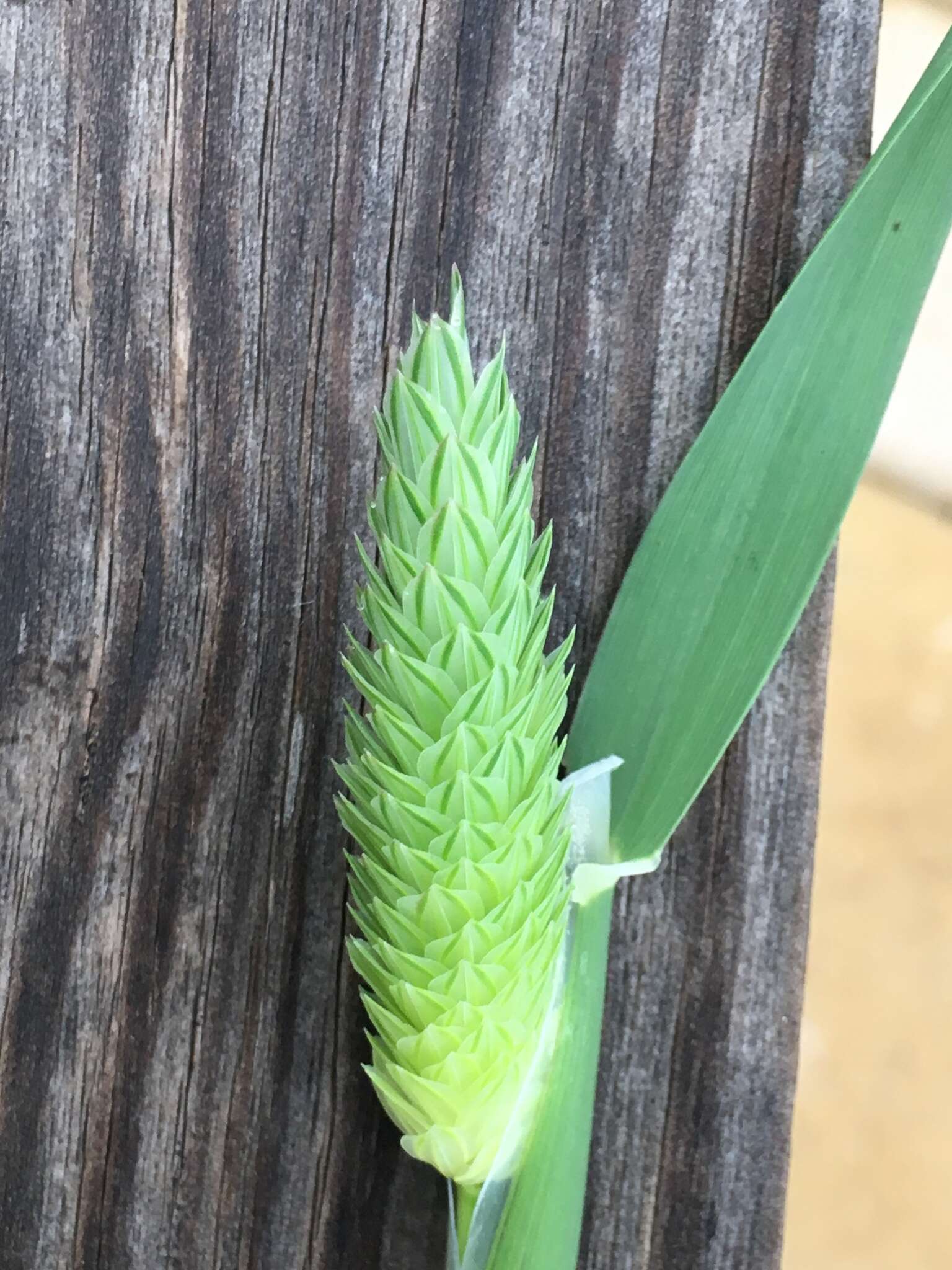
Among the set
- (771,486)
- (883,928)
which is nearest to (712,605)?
(771,486)

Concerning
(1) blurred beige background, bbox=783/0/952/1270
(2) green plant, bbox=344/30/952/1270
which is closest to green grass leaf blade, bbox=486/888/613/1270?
(2) green plant, bbox=344/30/952/1270

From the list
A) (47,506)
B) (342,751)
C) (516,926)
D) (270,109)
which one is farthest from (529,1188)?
(270,109)

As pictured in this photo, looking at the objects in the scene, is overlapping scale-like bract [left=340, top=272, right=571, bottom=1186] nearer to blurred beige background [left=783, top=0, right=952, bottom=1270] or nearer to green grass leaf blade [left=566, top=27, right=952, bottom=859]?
green grass leaf blade [left=566, top=27, right=952, bottom=859]

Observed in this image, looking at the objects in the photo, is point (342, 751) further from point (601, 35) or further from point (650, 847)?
point (601, 35)

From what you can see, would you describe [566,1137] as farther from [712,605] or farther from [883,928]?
[883,928]

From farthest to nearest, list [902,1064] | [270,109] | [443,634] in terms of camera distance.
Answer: [902,1064] < [270,109] < [443,634]

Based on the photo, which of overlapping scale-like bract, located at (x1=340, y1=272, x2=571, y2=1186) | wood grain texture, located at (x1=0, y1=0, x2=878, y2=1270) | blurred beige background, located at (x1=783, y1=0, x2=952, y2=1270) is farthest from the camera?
blurred beige background, located at (x1=783, y1=0, x2=952, y2=1270)

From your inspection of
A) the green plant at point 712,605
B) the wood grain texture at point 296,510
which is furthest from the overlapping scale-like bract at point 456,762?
the wood grain texture at point 296,510

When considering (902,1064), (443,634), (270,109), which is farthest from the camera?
(902,1064)
